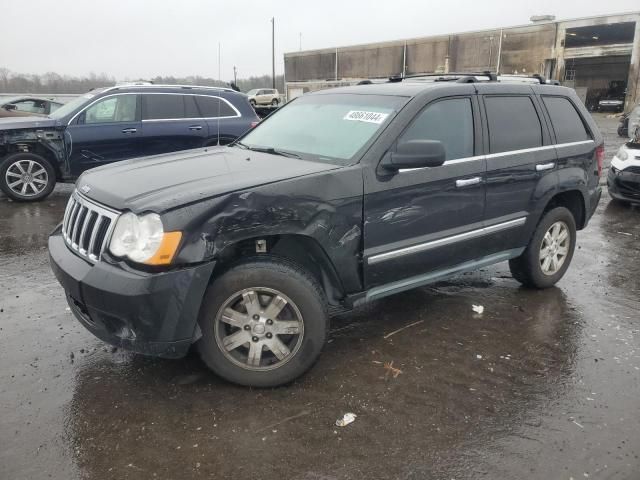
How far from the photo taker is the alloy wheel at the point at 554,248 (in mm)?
4809

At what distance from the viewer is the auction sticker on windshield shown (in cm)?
366

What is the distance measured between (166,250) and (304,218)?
0.82 metres

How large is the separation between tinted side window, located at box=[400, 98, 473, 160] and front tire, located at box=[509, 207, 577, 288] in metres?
1.24

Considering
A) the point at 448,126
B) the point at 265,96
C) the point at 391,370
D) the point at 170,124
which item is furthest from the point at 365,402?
the point at 265,96

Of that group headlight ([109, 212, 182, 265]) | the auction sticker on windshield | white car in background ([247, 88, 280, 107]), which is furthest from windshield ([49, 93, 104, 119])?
white car in background ([247, 88, 280, 107])

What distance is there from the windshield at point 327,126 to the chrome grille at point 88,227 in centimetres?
139

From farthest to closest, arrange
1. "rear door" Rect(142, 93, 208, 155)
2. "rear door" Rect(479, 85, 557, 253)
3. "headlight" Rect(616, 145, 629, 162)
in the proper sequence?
"rear door" Rect(142, 93, 208, 155)
"headlight" Rect(616, 145, 629, 162)
"rear door" Rect(479, 85, 557, 253)

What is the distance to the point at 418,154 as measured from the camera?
334 cm

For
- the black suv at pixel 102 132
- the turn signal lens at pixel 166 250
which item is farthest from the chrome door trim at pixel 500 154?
the black suv at pixel 102 132

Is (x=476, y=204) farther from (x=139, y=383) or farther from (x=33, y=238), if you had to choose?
(x=33, y=238)

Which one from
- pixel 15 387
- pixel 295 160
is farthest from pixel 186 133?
pixel 15 387

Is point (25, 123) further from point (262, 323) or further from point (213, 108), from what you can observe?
point (262, 323)

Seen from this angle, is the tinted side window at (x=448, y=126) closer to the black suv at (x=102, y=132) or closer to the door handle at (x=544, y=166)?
the door handle at (x=544, y=166)

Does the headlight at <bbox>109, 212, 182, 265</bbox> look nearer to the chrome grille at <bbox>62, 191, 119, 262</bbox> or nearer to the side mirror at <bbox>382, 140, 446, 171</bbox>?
the chrome grille at <bbox>62, 191, 119, 262</bbox>
